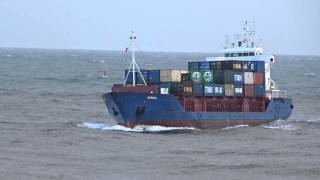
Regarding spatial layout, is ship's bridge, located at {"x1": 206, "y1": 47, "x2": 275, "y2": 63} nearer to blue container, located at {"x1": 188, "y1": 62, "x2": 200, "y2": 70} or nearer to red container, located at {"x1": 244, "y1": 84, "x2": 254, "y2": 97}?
red container, located at {"x1": 244, "y1": 84, "x2": 254, "y2": 97}

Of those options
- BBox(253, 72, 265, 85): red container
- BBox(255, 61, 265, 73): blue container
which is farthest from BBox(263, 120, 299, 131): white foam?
BBox(255, 61, 265, 73): blue container

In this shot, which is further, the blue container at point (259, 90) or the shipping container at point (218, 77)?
the blue container at point (259, 90)

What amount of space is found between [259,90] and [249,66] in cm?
196

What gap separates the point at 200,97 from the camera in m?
51.2

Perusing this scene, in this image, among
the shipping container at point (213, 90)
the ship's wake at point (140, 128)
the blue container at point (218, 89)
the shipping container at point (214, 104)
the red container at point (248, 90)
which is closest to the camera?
Answer: the ship's wake at point (140, 128)

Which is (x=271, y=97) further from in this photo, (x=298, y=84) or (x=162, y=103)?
(x=298, y=84)

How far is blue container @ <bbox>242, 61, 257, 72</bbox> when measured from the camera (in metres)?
54.5

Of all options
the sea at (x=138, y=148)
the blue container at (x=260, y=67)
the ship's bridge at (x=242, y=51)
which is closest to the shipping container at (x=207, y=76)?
the sea at (x=138, y=148)

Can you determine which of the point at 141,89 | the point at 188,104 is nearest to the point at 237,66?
the point at 188,104

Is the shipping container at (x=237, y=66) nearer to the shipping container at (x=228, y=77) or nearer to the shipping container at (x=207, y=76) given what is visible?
the shipping container at (x=228, y=77)

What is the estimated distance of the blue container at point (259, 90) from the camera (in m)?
55.2

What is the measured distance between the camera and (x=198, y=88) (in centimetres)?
5138

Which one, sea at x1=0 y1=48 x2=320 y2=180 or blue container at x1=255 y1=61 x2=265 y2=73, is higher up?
blue container at x1=255 y1=61 x2=265 y2=73

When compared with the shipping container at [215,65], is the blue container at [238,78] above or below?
below
